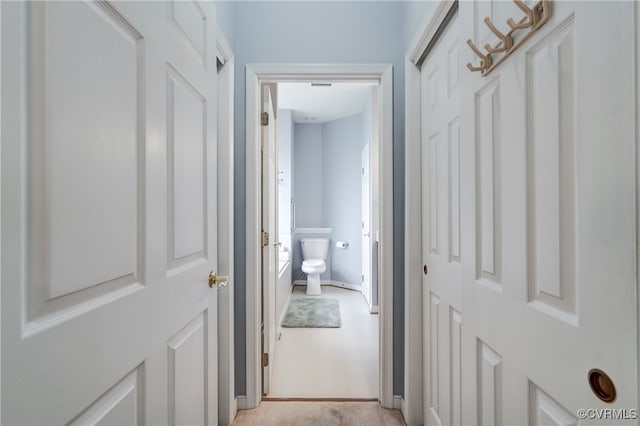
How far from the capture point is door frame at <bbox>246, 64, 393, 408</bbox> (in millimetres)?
1840

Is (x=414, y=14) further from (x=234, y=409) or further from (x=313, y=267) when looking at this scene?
(x=313, y=267)

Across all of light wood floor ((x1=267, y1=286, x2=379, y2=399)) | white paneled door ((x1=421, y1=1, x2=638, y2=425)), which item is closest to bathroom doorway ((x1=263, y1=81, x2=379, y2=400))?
light wood floor ((x1=267, y1=286, x2=379, y2=399))

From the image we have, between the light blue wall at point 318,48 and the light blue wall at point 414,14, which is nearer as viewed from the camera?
the light blue wall at point 414,14

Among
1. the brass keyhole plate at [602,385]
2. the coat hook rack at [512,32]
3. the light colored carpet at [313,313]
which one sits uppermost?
the coat hook rack at [512,32]

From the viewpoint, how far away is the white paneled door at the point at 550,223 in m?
0.52

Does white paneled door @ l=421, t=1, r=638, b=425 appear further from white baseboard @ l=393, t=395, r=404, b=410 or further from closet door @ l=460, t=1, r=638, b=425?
white baseboard @ l=393, t=395, r=404, b=410

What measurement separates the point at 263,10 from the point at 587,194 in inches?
76.1

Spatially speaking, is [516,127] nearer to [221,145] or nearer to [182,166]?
[182,166]

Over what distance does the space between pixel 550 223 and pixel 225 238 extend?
57.2 inches

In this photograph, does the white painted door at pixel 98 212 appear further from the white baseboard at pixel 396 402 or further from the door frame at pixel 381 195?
the white baseboard at pixel 396 402

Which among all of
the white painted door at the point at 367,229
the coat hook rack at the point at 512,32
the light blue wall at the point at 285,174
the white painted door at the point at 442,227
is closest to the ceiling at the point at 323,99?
the light blue wall at the point at 285,174

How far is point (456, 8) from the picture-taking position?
1.25 meters

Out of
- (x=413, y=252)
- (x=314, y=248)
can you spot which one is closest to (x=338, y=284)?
(x=314, y=248)

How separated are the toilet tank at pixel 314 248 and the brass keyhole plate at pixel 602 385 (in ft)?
14.7
